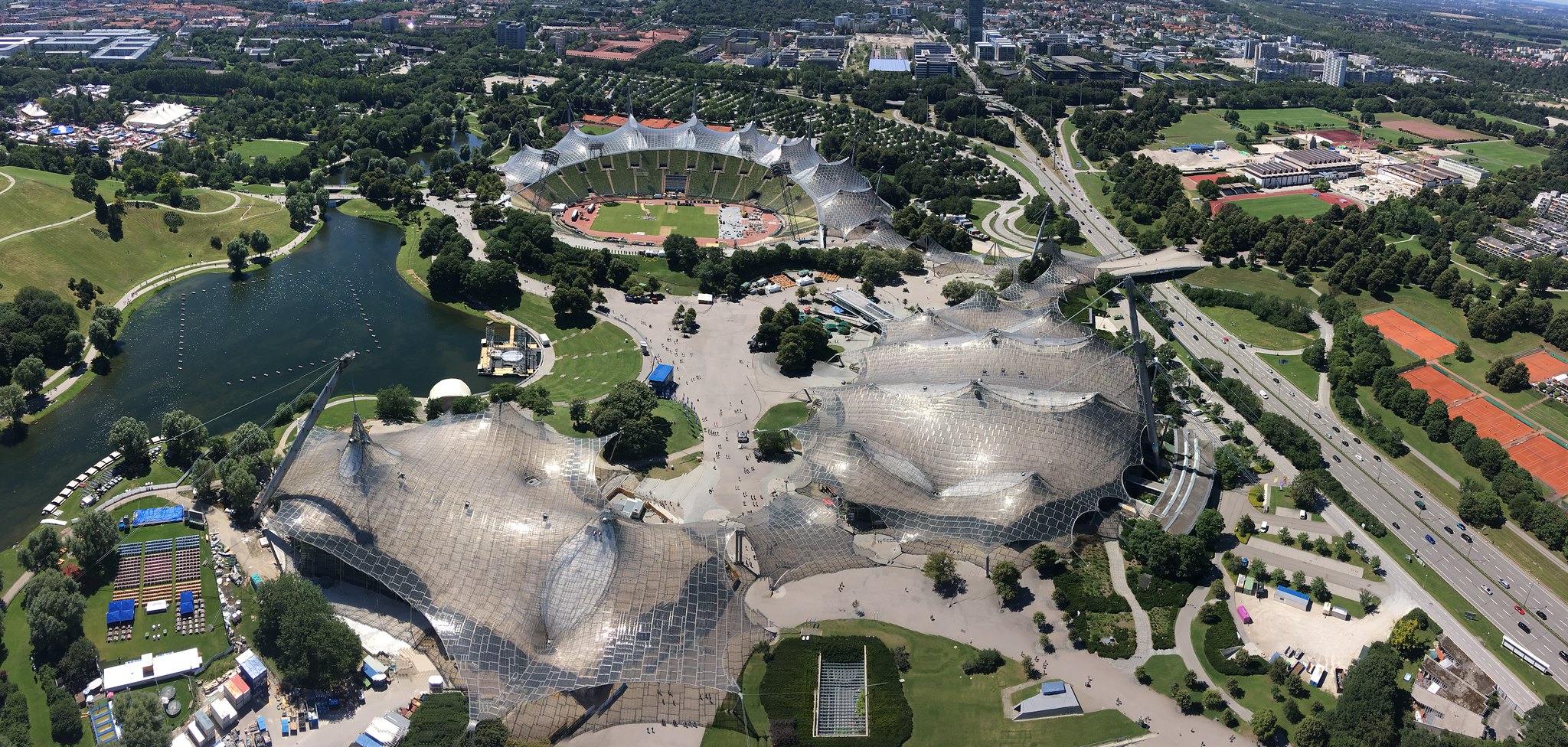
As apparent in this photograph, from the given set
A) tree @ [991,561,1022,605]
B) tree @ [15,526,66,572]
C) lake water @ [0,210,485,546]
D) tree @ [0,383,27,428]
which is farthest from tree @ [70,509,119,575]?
tree @ [991,561,1022,605]

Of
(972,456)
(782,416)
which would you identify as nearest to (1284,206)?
(972,456)

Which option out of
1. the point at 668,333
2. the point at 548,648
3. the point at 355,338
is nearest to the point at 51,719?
the point at 548,648

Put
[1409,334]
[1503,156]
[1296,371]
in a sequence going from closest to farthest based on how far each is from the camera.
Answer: [1296,371] < [1409,334] < [1503,156]

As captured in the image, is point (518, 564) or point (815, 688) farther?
point (518, 564)

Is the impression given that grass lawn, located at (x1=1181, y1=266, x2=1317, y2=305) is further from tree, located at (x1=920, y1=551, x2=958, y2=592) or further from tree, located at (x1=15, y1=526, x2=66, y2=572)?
tree, located at (x1=15, y1=526, x2=66, y2=572)

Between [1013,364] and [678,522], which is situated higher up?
[1013,364]

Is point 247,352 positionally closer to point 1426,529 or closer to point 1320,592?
point 1320,592

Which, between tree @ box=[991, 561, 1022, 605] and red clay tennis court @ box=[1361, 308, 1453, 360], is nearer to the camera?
tree @ box=[991, 561, 1022, 605]
